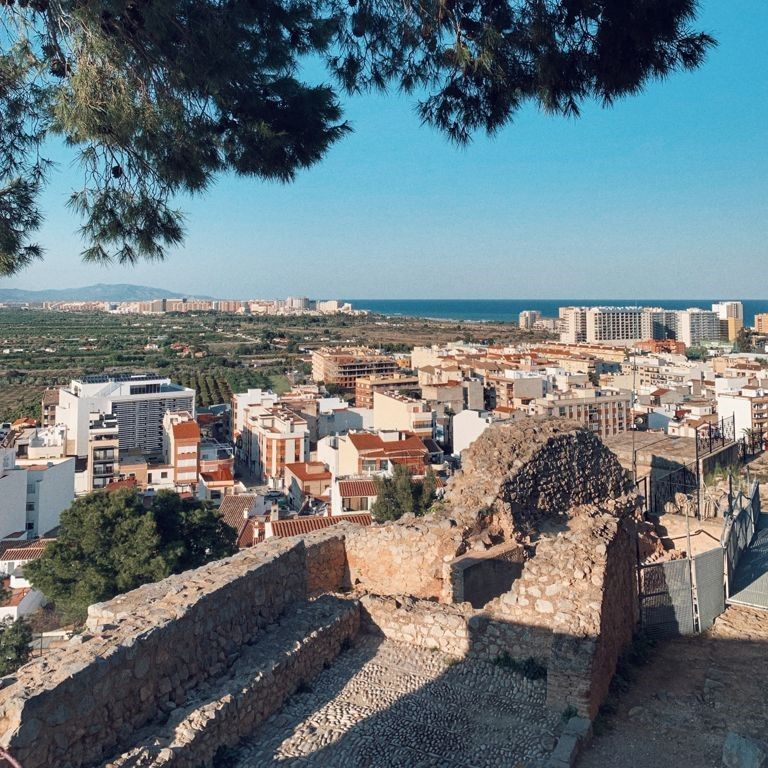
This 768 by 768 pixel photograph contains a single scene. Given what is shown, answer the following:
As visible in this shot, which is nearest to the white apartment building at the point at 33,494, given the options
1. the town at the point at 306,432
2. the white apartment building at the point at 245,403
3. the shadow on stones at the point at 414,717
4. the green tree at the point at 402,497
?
the town at the point at 306,432

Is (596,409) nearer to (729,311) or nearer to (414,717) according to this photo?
(414,717)

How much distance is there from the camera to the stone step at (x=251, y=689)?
167 inches

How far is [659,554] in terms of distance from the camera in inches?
360

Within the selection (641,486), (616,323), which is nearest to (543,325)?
(616,323)

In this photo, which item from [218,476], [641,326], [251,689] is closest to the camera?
[251,689]

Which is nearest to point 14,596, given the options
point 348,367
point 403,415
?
point 403,415

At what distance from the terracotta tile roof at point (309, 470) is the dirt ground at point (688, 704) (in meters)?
30.9

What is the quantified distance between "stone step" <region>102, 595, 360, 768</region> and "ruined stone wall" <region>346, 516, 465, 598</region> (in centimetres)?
128

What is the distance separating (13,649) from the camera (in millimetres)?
13430

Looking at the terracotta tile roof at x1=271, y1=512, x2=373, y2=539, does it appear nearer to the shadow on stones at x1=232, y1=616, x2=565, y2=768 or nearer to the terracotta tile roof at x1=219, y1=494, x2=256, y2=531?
the terracotta tile roof at x1=219, y1=494, x2=256, y2=531

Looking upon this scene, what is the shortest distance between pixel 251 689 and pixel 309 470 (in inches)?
1320

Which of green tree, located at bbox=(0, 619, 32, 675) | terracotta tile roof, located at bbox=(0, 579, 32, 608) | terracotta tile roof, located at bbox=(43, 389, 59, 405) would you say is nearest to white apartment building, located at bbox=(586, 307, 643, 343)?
terracotta tile roof, located at bbox=(43, 389, 59, 405)

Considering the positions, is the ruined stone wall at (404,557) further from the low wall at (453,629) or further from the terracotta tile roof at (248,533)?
the terracotta tile roof at (248,533)

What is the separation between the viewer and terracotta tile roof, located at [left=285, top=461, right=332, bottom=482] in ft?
121
